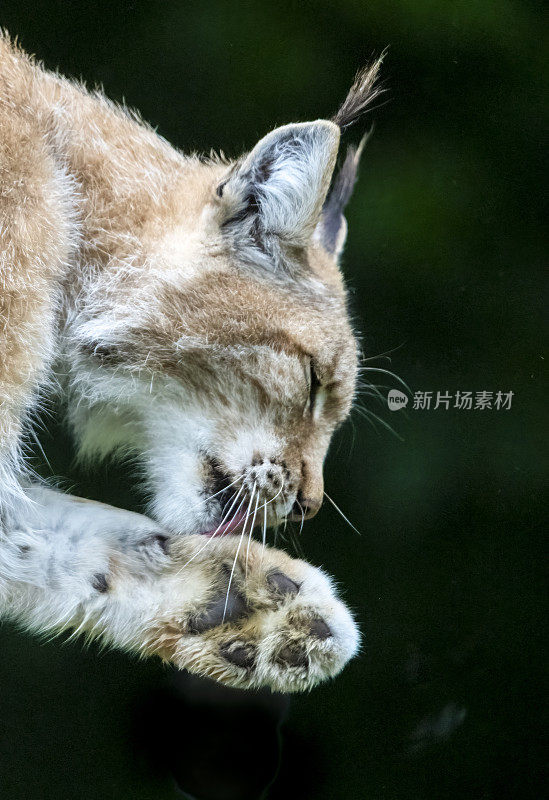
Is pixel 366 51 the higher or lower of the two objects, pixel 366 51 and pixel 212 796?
the higher

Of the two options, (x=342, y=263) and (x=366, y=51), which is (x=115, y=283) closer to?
(x=342, y=263)

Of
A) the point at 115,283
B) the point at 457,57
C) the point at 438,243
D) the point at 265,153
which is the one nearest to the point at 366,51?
the point at 457,57

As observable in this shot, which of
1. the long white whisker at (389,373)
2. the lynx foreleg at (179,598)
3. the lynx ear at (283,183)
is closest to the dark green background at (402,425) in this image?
the long white whisker at (389,373)

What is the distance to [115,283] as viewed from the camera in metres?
1.04

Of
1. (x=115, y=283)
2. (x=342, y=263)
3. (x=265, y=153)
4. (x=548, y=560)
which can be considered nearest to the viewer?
(x=265, y=153)

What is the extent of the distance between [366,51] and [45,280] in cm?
63

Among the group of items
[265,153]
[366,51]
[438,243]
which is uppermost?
[366,51]

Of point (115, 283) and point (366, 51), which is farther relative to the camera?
point (366, 51)

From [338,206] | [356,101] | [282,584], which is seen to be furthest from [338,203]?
[282,584]

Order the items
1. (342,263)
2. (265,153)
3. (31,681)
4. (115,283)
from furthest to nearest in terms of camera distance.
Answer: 1. (342,263)
2. (31,681)
3. (115,283)
4. (265,153)

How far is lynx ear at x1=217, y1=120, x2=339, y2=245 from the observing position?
926mm

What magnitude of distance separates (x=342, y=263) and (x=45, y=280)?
0.50 meters

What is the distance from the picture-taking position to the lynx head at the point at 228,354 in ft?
3.37

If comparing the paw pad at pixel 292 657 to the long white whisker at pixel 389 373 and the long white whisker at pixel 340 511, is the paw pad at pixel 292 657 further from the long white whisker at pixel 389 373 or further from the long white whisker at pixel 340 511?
the long white whisker at pixel 389 373
